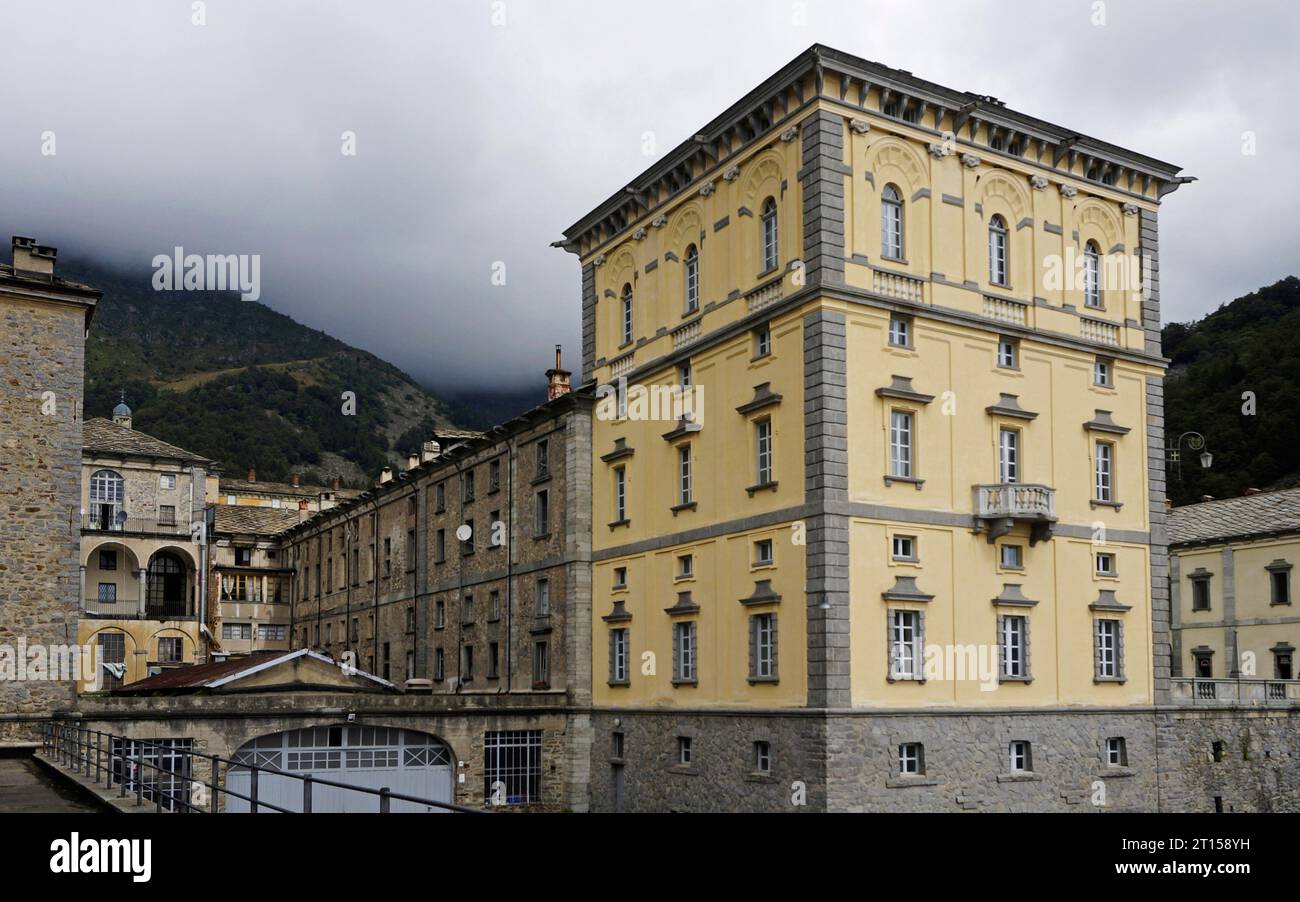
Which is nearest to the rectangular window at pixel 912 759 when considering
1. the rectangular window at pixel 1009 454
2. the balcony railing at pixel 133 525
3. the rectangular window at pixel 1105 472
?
the rectangular window at pixel 1009 454

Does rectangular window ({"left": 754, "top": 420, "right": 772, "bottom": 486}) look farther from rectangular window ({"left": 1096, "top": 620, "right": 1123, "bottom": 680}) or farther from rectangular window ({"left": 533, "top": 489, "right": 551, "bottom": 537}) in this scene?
rectangular window ({"left": 533, "top": 489, "right": 551, "bottom": 537})

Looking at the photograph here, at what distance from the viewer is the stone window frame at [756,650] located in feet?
97.9

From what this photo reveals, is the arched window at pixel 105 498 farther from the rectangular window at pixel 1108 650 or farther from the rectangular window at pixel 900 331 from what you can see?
the rectangular window at pixel 1108 650

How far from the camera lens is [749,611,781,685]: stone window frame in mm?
29828

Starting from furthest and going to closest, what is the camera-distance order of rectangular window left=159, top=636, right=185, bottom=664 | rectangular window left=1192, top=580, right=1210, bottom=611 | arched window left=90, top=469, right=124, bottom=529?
rectangular window left=159, top=636, right=185, bottom=664, arched window left=90, top=469, right=124, bottom=529, rectangular window left=1192, top=580, right=1210, bottom=611

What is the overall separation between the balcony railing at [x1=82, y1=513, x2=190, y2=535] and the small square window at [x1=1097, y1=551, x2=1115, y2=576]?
45564mm

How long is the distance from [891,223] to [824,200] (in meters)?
2.35

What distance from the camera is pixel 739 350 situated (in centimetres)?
3247

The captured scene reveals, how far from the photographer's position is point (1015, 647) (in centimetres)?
3089

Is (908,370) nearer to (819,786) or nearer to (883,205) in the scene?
(883,205)

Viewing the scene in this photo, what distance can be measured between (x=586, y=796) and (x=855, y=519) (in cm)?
1424

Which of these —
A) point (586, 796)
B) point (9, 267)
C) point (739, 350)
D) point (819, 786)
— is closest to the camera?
point (819, 786)

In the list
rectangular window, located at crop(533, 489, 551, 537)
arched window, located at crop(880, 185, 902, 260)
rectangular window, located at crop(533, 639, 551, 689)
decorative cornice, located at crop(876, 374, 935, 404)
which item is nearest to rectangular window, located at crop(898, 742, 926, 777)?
decorative cornice, located at crop(876, 374, 935, 404)
